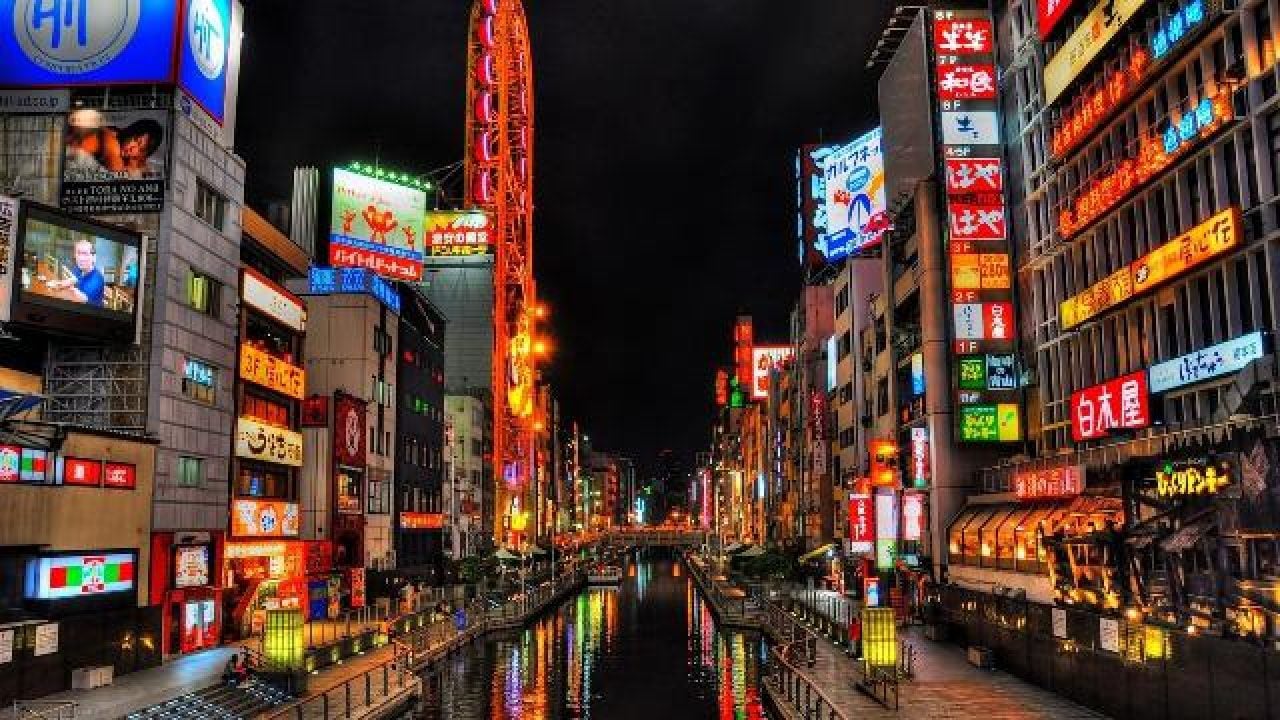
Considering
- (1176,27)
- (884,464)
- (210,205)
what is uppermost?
(1176,27)

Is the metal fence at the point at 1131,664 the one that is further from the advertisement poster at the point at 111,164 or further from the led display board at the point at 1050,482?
the advertisement poster at the point at 111,164

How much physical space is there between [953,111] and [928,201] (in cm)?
521

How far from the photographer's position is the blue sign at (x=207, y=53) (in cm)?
4072

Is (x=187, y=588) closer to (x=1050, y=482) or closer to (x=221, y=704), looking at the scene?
(x=221, y=704)

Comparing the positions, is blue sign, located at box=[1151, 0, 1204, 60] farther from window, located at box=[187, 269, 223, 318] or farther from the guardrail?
window, located at box=[187, 269, 223, 318]

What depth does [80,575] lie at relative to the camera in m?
32.8

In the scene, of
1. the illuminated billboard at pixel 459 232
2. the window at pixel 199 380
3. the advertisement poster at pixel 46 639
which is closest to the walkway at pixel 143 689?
the advertisement poster at pixel 46 639

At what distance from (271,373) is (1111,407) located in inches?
1414

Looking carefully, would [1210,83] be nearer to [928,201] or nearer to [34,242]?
[928,201]

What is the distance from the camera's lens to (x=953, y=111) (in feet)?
170

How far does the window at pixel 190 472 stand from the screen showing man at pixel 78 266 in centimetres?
644

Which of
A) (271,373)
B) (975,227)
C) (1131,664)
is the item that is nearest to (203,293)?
(271,373)

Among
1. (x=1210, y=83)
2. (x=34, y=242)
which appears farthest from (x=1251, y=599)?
(x=34, y=242)

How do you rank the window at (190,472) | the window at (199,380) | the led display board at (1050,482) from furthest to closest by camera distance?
the window at (199,380), the window at (190,472), the led display board at (1050,482)
